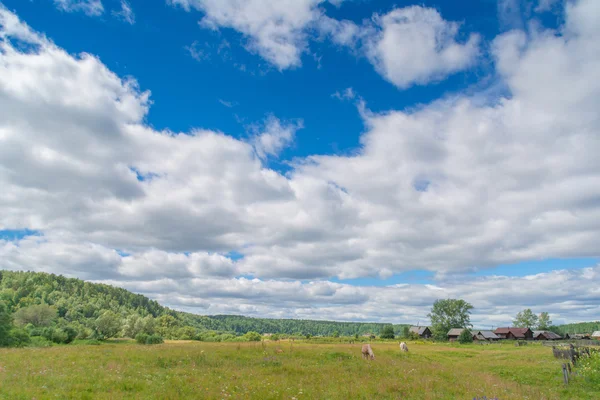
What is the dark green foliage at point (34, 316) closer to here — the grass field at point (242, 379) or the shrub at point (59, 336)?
the shrub at point (59, 336)

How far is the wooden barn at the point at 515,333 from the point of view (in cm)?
13093

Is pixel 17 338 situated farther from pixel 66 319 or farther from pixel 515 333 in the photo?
pixel 515 333

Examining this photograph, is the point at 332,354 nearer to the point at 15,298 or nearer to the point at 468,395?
the point at 468,395

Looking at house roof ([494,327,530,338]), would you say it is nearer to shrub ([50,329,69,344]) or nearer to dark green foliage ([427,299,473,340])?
dark green foliage ([427,299,473,340])

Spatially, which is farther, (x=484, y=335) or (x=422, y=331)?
(x=422, y=331)

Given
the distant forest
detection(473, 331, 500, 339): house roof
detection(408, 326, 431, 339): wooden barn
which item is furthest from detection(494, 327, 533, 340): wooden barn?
the distant forest

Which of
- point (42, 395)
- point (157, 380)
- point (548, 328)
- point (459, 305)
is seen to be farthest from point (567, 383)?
point (548, 328)

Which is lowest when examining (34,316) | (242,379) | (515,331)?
(34,316)

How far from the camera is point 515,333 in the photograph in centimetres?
13425

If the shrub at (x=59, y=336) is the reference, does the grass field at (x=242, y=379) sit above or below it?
above

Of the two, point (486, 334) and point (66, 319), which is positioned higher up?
point (486, 334)

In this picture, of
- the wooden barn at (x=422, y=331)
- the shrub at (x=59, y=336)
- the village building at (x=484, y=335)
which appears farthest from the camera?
the wooden barn at (x=422, y=331)

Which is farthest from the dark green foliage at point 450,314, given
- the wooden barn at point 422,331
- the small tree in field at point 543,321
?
the small tree in field at point 543,321

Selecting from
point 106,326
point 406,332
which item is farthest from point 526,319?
point 106,326
